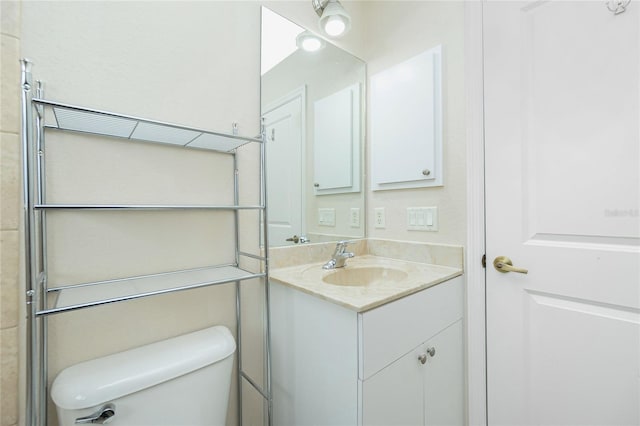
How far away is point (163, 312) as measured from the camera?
989 millimetres

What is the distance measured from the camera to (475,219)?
125 centimetres

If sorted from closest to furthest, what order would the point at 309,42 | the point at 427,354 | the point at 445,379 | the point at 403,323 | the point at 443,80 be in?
1. the point at 403,323
2. the point at 427,354
3. the point at 445,379
4. the point at 443,80
5. the point at 309,42

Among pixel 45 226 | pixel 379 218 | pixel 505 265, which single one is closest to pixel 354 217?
pixel 379 218

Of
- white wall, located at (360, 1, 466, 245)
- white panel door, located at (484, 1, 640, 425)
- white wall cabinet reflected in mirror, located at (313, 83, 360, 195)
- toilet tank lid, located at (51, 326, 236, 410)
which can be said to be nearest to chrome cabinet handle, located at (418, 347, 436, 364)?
white panel door, located at (484, 1, 640, 425)

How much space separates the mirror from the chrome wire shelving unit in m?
0.31

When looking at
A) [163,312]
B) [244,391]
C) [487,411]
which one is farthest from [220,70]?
[487,411]

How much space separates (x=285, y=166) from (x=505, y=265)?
1.05 m

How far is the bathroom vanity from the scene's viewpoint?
2.77 ft

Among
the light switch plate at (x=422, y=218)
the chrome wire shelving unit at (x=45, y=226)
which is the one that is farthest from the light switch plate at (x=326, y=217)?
the chrome wire shelving unit at (x=45, y=226)

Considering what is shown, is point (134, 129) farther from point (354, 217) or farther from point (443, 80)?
point (443, 80)

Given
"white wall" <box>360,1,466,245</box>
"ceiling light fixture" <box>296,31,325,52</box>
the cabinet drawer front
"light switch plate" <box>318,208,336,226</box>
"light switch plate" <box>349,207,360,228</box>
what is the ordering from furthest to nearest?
"light switch plate" <box>349,207,360,228</box>
"light switch plate" <box>318,208,336,226</box>
"ceiling light fixture" <box>296,31,325,52</box>
"white wall" <box>360,1,466,245</box>
the cabinet drawer front

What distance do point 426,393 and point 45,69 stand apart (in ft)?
5.32

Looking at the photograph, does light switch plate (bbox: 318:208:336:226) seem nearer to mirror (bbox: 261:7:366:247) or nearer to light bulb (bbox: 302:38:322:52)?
mirror (bbox: 261:7:366:247)

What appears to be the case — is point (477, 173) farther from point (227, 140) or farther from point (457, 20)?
point (227, 140)
